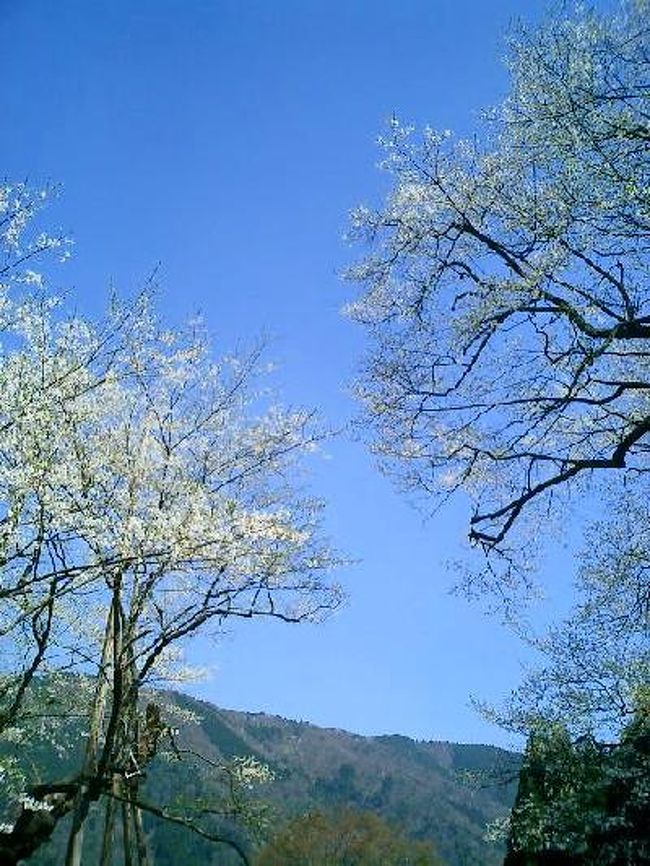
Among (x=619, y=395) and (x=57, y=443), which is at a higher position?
(x=619, y=395)

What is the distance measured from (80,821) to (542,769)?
919 centimetres

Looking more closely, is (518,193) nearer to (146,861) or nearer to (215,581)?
(215,581)

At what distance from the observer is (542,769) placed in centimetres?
1491

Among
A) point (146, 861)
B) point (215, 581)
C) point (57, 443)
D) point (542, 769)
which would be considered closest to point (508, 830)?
point (542, 769)

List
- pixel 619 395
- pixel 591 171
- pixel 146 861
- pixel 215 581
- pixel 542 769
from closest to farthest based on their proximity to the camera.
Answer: pixel 591 171 → pixel 619 395 → pixel 215 581 → pixel 146 861 → pixel 542 769

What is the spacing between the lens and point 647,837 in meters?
12.4

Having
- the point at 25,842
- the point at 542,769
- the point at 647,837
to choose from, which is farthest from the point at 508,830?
the point at 25,842

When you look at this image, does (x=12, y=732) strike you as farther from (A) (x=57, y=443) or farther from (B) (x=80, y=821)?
(A) (x=57, y=443)

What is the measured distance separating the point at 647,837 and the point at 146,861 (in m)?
8.58

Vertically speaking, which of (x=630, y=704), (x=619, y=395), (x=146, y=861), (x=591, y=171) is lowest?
(x=146, y=861)

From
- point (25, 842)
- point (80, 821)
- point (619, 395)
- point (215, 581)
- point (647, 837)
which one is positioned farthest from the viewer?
point (647, 837)

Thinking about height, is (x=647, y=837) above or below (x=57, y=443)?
below

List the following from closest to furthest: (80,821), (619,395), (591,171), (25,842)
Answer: (591,171) → (619,395) → (25,842) → (80,821)

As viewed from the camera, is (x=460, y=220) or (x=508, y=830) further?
(x=508, y=830)
